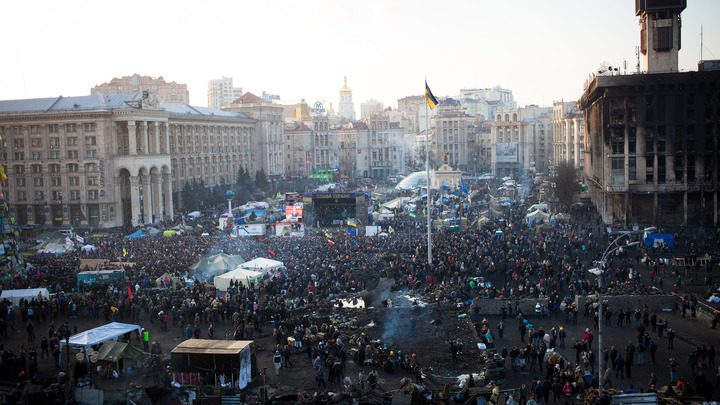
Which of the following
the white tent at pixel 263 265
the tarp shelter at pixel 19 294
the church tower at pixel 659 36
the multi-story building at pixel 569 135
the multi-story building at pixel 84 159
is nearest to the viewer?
the tarp shelter at pixel 19 294

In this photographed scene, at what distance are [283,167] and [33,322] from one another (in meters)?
79.1

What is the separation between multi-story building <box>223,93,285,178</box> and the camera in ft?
319

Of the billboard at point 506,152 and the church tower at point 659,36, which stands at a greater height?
the church tower at point 659,36

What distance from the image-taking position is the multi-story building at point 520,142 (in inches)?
4139

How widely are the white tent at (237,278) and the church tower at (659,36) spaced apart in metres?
37.5

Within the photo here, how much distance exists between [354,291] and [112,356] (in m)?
11.7

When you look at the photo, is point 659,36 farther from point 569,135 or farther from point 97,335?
point 97,335

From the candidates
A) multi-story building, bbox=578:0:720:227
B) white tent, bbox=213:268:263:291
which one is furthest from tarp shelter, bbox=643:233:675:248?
white tent, bbox=213:268:263:291

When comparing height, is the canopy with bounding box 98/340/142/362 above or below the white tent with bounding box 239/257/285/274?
below

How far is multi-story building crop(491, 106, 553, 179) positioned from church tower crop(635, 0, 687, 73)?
52.1 meters

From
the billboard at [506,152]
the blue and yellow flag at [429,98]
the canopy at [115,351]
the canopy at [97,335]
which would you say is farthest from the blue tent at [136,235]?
the billboard at [506,152]

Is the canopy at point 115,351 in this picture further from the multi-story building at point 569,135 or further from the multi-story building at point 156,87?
the multi-story building at point 156,87

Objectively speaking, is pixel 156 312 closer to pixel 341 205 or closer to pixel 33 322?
pixel 33 322

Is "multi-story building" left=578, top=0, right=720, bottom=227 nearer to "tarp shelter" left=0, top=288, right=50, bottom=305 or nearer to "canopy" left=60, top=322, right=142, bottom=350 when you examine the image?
"canopy" left=60, top=322, right=142, bottom=350
